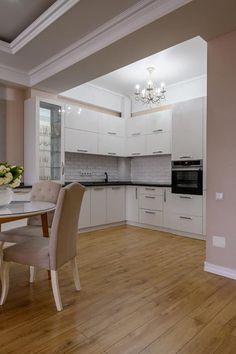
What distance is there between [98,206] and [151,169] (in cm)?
148

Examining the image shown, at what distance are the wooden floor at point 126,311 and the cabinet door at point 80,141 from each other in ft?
6.85

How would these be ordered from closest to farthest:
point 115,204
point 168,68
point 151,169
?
point 168,68
point 115,204
point 151,169

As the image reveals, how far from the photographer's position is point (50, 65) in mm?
3531

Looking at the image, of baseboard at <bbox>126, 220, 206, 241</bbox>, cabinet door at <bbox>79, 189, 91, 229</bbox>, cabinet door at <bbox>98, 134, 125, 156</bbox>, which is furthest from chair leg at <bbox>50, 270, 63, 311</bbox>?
cabinet door at <bbox>98, 134, 125, 156</bbox>

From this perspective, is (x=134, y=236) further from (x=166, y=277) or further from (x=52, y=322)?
(x=52, y=322)

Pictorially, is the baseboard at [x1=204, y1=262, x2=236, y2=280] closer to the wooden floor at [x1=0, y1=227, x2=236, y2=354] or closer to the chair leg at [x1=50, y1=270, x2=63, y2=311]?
the wooden floor at [x1=0, y1=227, x2=236, y2=354]

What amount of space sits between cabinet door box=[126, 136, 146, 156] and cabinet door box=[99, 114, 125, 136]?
0.26 meters

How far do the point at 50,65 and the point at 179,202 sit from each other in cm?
295

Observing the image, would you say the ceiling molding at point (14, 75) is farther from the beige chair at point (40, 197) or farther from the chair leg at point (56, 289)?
the chair leg at point (56, 289)

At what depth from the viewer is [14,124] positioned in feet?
13.5

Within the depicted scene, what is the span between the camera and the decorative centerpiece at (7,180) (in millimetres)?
2088

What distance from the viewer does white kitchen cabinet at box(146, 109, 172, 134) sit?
460 centimetres

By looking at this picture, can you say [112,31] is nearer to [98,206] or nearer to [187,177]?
[187,177]

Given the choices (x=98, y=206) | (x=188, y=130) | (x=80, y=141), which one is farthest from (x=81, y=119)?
(x=188, y=130)
